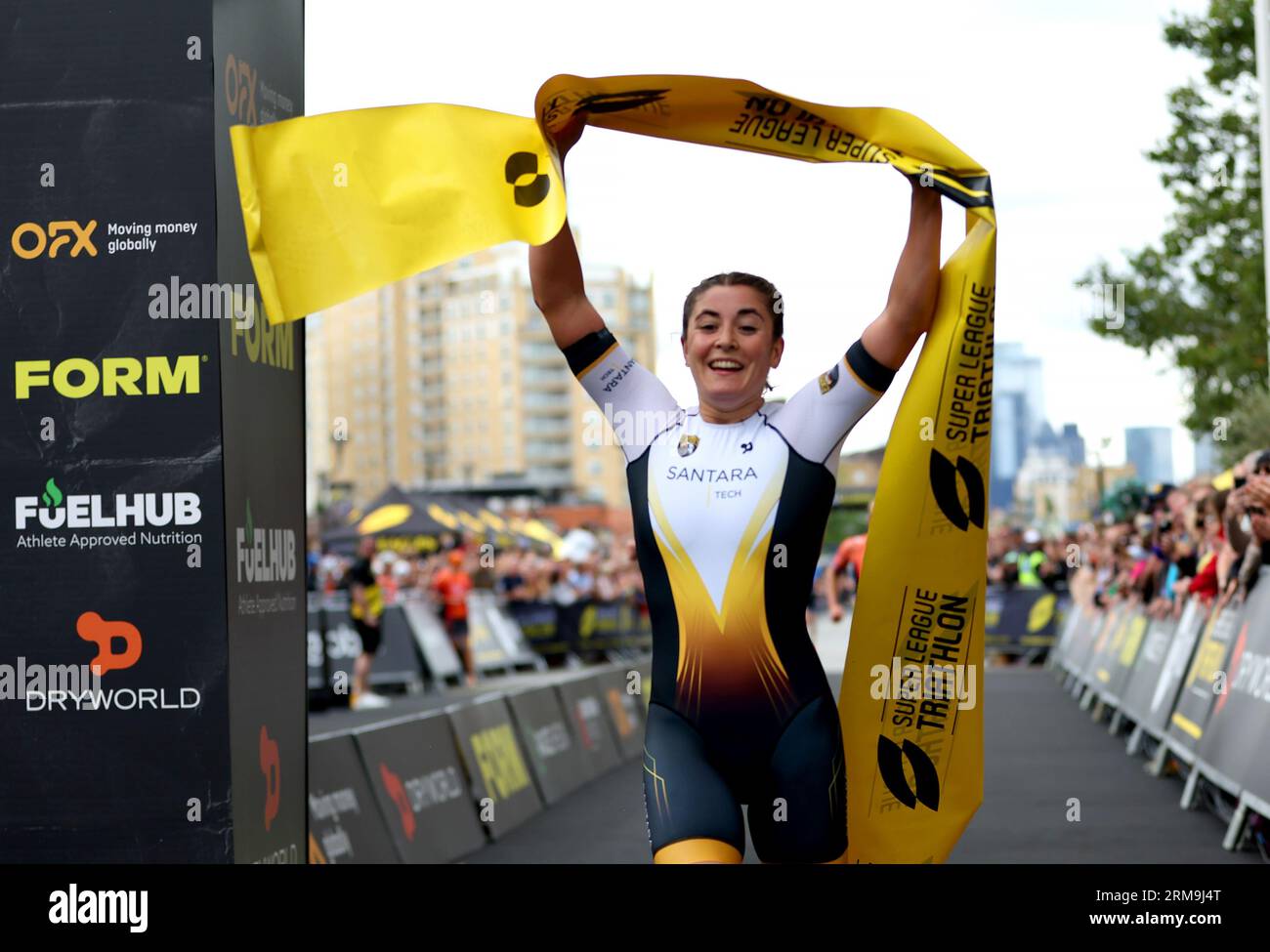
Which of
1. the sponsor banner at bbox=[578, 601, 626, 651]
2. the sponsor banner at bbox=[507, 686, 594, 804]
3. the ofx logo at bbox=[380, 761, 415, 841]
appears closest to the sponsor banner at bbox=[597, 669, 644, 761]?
the sponsor banner at bbox=[507, 686, 594, 804]

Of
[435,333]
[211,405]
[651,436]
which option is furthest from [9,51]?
[435,333]

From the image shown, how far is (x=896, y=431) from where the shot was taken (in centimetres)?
546

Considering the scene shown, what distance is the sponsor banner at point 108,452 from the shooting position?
5906mm

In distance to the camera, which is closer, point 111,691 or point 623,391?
point 623,391

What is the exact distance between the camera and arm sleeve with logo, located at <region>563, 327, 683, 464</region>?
17.5 feet

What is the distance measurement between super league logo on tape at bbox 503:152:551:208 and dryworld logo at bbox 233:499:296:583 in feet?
5.14

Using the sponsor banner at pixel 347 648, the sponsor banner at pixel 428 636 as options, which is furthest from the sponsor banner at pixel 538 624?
the sponsor banner at pixel 347 648

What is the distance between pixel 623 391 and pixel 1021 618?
27367 millimetres

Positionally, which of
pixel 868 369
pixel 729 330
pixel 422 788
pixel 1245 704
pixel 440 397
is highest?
pixel 440 397

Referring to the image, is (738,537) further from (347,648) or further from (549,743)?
(347,648)

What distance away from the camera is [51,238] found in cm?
604

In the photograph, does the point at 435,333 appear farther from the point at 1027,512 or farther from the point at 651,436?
the point at 651,436

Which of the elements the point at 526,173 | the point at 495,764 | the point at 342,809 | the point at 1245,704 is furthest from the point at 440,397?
the point at 526,173

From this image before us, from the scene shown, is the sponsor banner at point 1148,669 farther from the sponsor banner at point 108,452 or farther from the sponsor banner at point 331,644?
the sponsor banner at point 108,452
